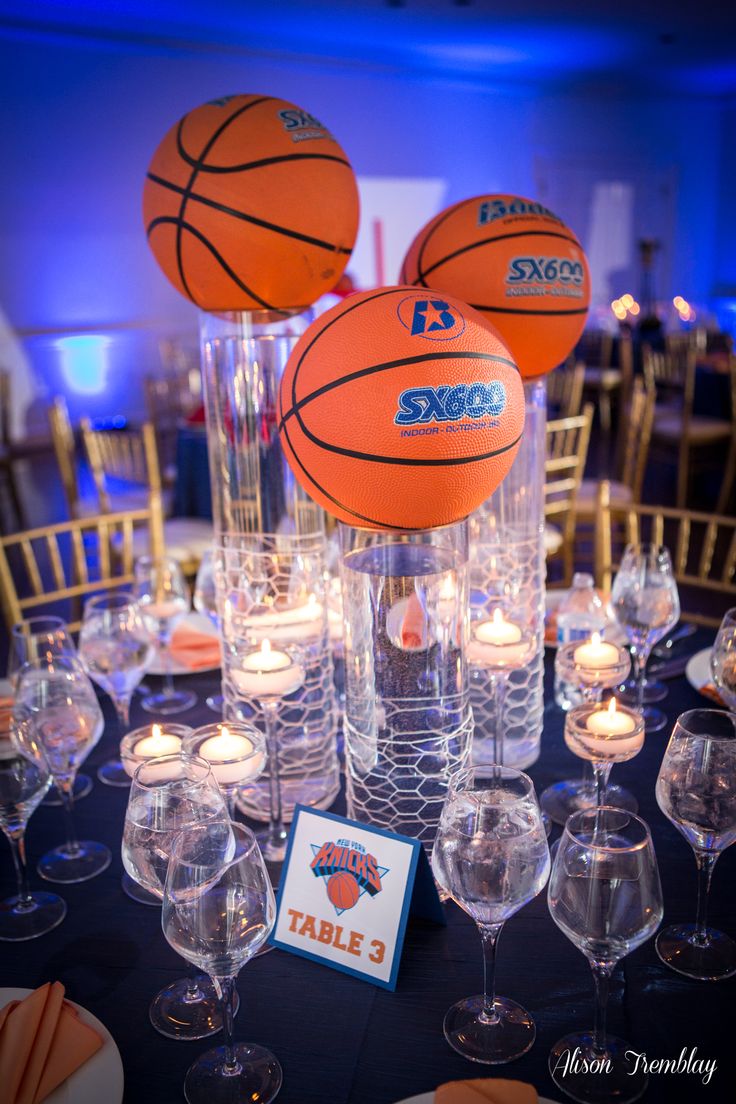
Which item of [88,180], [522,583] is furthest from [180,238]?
[88,180]

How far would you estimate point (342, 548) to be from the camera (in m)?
1.20

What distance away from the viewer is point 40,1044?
2.88 ft

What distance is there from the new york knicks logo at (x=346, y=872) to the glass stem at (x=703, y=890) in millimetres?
338

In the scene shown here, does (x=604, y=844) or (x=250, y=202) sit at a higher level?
(x=250, y=202)

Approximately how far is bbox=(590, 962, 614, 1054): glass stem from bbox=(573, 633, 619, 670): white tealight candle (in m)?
0.52

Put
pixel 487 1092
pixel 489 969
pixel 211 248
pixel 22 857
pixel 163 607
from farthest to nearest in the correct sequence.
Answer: pixel 163 607
pixel 211 248
pixel 22 857
pixel 489 969
pixel 487 1092

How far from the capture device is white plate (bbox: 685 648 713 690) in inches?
61.3

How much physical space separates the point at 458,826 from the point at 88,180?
7395mm

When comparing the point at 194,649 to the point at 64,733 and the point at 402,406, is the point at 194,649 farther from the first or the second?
the point at 402,406

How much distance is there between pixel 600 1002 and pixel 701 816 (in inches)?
8.7

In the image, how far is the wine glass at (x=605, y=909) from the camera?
81 centimetres

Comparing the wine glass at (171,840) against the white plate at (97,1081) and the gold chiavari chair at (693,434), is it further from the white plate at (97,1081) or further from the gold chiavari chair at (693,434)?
the gold chiavari chair at (693,434)

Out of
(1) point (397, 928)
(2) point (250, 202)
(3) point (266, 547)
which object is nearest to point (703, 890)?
(1) point (397, 928)

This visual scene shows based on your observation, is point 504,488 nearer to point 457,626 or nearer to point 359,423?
point 457,626
